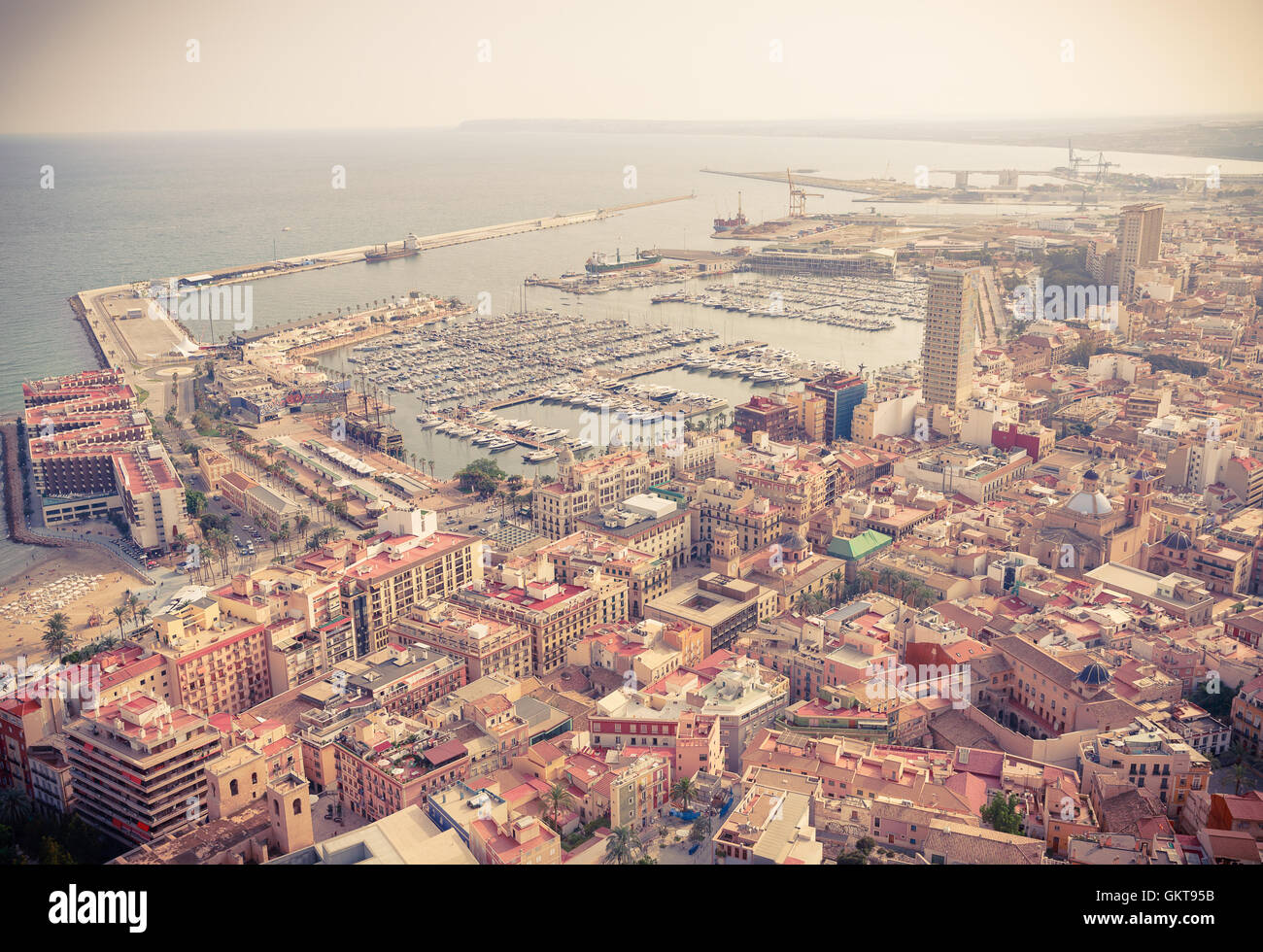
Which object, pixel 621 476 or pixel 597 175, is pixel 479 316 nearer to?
pixel 621 476

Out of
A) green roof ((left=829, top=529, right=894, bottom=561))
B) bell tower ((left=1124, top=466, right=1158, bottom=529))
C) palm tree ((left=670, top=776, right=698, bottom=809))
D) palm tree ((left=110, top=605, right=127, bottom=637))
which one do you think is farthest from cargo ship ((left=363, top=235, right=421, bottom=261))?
palm tree ((left=670, top=776, right=698, bottom=809))

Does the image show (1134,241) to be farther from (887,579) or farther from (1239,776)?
(1239,776)

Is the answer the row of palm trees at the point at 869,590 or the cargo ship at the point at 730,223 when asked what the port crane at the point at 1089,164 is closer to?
the cargo ship at the point at 730,223

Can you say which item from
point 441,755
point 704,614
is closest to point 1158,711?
point 704,614

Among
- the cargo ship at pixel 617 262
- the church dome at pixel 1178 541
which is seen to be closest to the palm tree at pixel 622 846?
the church dome at pixel 1178 541

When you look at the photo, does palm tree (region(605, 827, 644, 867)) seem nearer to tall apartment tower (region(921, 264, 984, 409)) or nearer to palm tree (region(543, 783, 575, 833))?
palm tree (region(543, 783, 575, 833))
